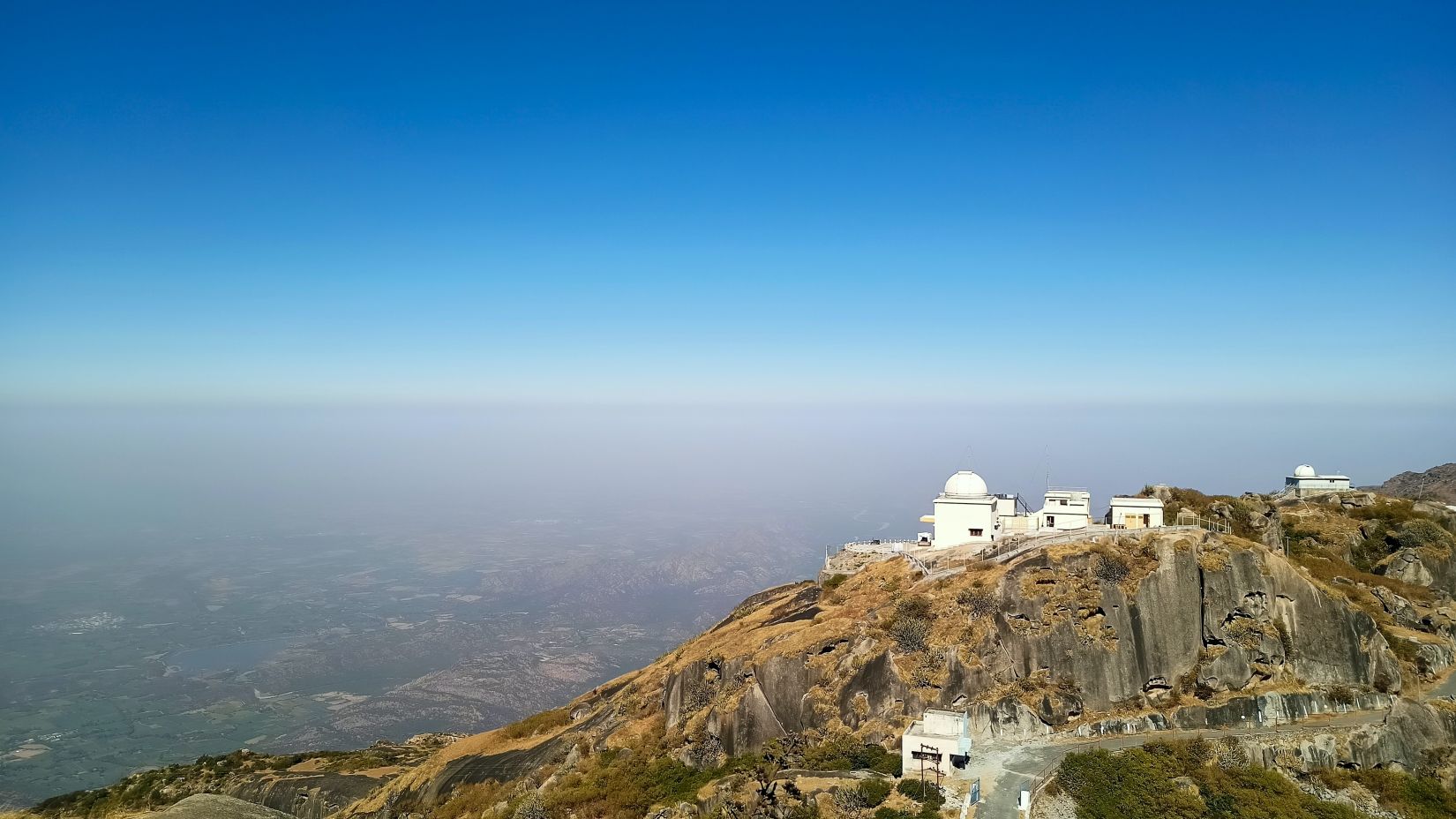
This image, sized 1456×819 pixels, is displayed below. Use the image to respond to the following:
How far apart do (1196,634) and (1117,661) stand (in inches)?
173

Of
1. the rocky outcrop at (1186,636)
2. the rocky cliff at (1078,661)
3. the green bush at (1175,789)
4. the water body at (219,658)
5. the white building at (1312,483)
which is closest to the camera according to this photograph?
the green bush at (1175,789)

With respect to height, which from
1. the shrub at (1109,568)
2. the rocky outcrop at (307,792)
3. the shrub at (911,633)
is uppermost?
the shrub at (1109,568)

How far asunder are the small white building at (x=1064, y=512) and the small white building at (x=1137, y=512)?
5.05ft

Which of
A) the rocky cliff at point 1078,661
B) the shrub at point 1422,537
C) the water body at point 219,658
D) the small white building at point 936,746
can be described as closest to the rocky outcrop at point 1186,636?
the rocky cliff at point 1078,661

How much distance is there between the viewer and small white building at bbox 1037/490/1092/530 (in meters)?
46.8

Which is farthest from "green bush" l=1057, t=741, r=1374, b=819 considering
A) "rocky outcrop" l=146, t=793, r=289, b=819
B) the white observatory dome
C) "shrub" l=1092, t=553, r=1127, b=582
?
"rocky outcrop" l=146, t=793, r=289, b=819

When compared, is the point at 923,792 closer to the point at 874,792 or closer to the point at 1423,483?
the point at 874,792

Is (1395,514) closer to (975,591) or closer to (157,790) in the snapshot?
(975,591)

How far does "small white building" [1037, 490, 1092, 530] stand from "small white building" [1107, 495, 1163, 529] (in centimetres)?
154

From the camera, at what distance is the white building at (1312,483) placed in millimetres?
69919

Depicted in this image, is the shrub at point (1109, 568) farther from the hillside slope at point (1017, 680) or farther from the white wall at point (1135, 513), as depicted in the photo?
the white wall at point (1135, 513)

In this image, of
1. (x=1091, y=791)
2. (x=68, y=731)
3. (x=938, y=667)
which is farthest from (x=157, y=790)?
(x=68, y=731)

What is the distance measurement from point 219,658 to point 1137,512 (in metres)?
217

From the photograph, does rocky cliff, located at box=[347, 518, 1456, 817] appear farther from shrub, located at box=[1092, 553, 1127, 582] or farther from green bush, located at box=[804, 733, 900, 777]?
green bush, located at box=[804, 733, 900, 777]
